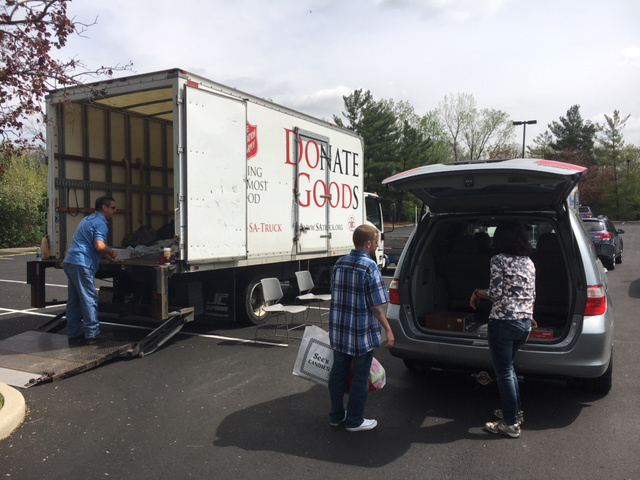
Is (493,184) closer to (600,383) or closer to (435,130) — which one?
(600,383)

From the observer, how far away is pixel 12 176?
22.2 meters

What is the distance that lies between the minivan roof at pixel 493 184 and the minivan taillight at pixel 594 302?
0.76 m

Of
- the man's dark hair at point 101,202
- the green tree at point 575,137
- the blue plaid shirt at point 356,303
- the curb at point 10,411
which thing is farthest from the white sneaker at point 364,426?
the green tree at point 575,137

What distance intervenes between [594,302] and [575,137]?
5947 centimetres

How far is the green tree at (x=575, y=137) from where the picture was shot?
5475 cm

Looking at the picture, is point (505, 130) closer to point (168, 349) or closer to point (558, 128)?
point (558, 128)

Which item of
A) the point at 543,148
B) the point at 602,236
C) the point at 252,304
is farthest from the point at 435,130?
the point at 252,304

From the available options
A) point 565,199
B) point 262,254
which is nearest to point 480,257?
point 565,199

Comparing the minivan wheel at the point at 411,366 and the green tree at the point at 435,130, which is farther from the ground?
the green tree at the point at 435,130

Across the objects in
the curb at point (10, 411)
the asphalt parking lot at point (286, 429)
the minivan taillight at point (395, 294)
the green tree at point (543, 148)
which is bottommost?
the asphalt parking lot at point (286, 429)

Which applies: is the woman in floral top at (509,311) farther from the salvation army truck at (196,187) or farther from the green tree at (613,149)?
the green tree at (613,149)

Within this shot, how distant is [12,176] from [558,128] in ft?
180

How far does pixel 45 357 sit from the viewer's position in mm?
5523

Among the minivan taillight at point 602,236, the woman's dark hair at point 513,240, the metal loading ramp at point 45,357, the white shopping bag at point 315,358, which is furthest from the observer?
the minivan taillight at point 602,236
